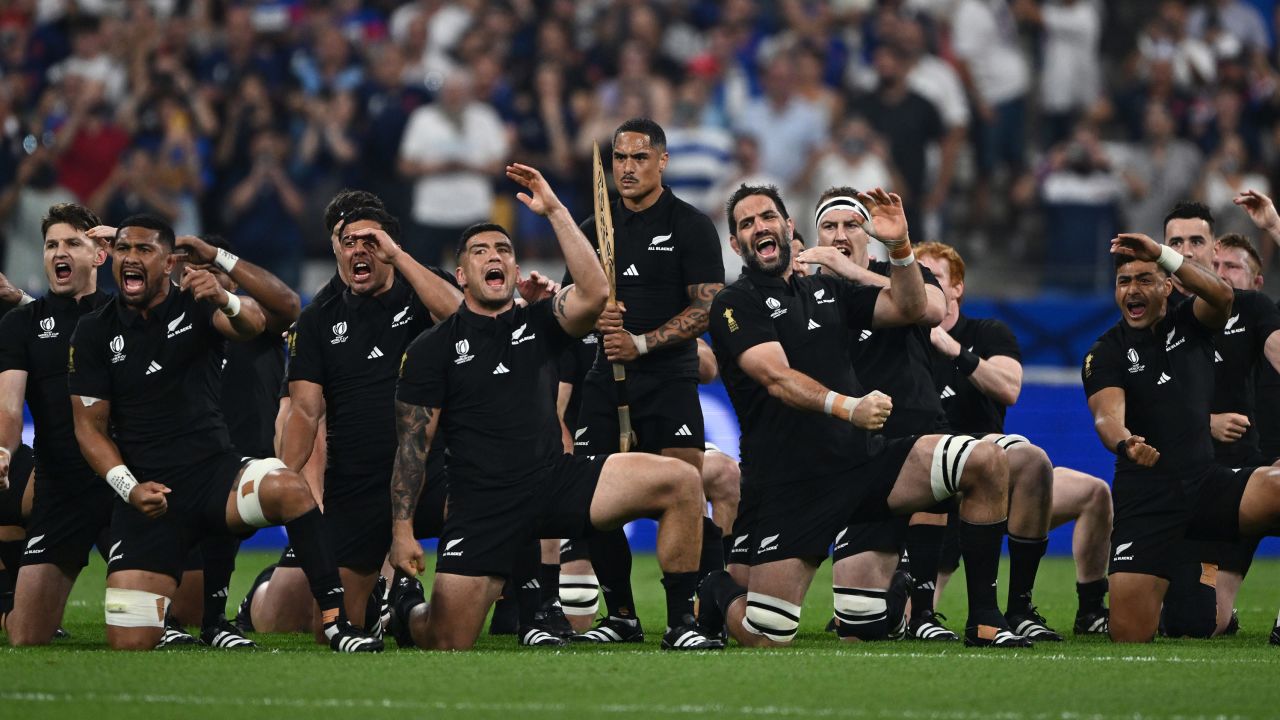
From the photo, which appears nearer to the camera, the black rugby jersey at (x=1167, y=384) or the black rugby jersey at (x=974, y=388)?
the black rugby jersey at (x=1167, y=384)

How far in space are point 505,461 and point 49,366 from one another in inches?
118

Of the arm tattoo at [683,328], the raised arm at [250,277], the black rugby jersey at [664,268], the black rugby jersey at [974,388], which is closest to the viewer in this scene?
the raised arm at [250,277]

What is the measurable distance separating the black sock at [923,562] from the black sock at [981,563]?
1.08m

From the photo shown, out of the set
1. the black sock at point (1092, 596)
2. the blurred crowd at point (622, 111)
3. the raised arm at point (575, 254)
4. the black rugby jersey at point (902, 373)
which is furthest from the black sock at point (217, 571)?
the blurred crowd at point (622, 111)

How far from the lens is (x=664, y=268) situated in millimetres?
11117

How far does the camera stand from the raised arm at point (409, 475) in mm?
9703

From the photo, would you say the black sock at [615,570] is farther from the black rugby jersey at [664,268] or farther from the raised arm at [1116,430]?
the raised arm at [1116,430]

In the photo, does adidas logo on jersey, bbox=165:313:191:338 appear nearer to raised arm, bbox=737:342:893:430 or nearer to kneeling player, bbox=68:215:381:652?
kneeling player, bbox=68:215:381:652

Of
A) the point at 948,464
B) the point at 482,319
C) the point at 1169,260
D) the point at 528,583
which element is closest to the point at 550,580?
the point at 528,583

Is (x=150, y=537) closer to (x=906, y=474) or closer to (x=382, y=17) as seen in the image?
(x=906, y=474)

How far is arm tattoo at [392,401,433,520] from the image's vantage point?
9852 millimetres

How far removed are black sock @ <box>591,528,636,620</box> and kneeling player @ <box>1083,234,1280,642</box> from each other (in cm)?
275

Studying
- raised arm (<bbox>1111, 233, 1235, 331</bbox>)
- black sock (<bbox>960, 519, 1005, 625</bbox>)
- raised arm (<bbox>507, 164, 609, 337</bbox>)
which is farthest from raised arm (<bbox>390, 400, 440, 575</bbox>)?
raised arm (<bbox>1111, 233, 1235, 331</bbox>)

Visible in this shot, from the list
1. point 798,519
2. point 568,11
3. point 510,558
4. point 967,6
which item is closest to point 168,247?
point 510,558
